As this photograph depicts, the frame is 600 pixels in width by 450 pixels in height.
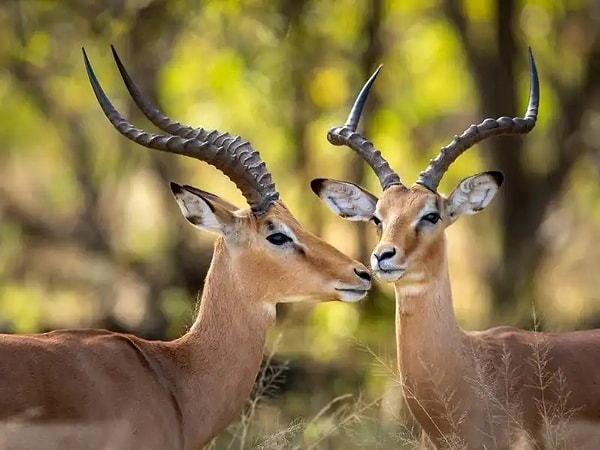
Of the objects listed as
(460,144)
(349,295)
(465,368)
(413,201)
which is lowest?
(465,368)

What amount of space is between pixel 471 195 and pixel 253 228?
4.63ft

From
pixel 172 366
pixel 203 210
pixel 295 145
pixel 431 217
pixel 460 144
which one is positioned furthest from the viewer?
pixel 295 145

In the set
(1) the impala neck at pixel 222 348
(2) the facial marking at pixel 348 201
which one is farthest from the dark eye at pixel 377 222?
(1) the impala neck at pixel 222 348

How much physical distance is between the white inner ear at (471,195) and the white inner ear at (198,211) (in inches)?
55.1

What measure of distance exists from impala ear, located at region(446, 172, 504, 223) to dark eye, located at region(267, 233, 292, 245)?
3.53ft

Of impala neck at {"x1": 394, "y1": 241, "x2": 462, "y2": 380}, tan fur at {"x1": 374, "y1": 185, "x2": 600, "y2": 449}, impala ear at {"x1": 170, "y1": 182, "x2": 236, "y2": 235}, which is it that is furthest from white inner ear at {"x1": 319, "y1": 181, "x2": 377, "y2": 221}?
impala ear at {"x1": 170, "y1": 182, "x2": 236, "y2": 235}

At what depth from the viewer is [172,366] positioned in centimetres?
659

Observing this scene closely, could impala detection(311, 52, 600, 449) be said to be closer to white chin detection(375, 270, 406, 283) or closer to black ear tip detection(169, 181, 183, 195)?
white chin detection(375, 270, 406, 283)

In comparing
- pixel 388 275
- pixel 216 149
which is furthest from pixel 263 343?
pixel 216 149

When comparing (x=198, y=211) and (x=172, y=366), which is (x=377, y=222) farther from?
(x=172, y=366)

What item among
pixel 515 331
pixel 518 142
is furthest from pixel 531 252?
pixel 515 331

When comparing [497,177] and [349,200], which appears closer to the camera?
[497,177]

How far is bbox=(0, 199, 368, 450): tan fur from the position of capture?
19.4ft

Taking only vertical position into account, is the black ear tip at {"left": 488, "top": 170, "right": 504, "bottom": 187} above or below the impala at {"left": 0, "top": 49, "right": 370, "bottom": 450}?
above
